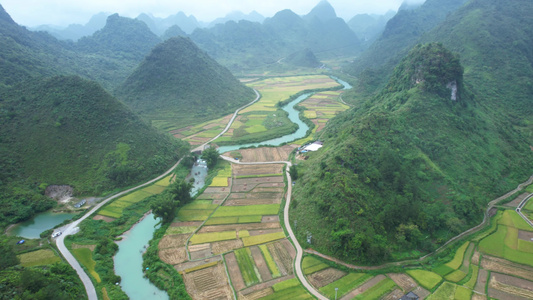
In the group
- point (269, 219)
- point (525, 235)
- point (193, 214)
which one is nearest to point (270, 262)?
point (269, 219)

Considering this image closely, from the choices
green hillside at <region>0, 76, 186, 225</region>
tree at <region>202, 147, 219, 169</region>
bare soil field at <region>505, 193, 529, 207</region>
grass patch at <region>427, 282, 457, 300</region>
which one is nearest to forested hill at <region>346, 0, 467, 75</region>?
bare soil field at <region>505, 193, 529, 207</region>

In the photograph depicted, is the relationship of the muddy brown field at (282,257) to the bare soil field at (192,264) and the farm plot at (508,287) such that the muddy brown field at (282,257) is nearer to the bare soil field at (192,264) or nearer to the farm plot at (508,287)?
the bare soil field at (192,264)

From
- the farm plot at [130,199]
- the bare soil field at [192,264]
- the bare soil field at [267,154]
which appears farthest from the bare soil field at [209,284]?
the bare soil field at [267,154]

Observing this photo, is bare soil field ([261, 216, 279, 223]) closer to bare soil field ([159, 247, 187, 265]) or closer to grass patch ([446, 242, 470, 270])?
bare soil field ([159, 247, 187, 265])

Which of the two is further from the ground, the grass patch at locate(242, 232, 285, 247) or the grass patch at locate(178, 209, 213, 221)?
the grass patch at locate(178, 209, 213, 221)

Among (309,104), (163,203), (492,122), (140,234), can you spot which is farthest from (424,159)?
(309,104)

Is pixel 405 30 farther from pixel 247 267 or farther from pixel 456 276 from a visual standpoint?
pixel 247 267
